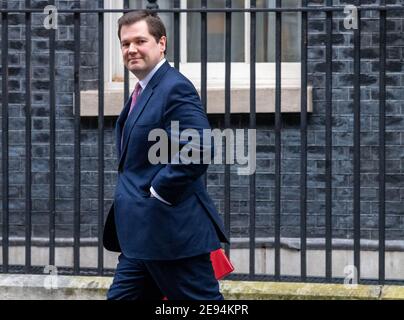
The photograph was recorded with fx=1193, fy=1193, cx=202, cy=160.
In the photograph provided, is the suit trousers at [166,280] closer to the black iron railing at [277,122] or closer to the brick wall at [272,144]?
the black iron railing at [277,122]

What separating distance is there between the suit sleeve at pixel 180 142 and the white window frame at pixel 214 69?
3324 millimetres

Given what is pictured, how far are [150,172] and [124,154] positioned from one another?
0.18m

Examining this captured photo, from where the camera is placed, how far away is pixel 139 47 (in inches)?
209

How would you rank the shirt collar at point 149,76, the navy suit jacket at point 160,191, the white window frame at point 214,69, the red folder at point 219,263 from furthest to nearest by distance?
the white window frame at point 214,69 < the red folder at point 219,263 < the shirt collar at point 149,76 < the navy suit jacket at point 160,191

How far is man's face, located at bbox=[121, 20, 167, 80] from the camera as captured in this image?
531cm

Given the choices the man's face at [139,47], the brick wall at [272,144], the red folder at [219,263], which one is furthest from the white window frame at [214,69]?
the man's face at [139,47]

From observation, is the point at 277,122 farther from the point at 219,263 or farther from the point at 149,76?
the point at 149,76

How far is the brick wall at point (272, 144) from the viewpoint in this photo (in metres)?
8.47

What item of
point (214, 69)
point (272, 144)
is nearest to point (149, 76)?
point (272, 144)

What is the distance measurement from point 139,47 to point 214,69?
3.53 metres

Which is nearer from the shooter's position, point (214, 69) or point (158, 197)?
point (158, 197)
